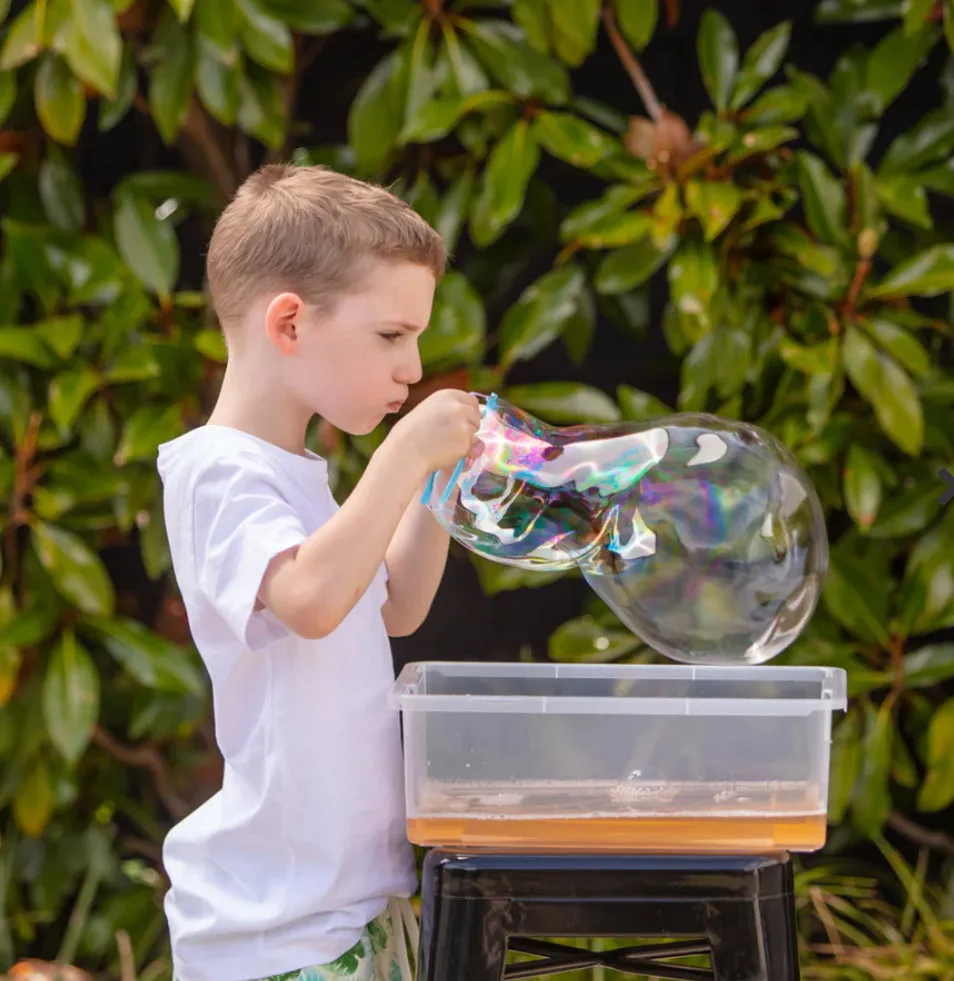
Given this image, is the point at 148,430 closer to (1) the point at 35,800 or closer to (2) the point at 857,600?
(1) the point at 35,800

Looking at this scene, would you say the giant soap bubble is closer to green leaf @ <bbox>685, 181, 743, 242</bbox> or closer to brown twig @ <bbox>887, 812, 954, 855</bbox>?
green leaf @ <bbox>685, 181, 743, 242</bbox>

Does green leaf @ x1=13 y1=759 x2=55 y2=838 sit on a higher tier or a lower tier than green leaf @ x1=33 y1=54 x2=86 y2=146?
lower

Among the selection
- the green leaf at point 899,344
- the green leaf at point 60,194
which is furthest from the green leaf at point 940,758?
the green leaf at point 60,194

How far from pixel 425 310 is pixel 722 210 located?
1.04 meters

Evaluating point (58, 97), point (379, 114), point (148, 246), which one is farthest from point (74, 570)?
point (379, 114)

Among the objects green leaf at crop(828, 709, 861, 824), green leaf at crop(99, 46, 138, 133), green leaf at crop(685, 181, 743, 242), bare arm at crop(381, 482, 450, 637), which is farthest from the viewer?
green leaf at crop(99, 46, 138, 133)

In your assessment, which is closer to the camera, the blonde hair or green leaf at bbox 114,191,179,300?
the blonde hair

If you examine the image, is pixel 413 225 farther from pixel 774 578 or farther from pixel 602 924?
pixel 602 924

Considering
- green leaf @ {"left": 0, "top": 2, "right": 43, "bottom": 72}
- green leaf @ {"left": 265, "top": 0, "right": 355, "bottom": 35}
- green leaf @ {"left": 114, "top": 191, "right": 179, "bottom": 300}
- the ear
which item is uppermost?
green leaf @ {"left": 265, "top": 0, "right": 355, "bottom": 35}

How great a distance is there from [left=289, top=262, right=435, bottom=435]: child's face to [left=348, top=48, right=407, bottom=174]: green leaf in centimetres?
116

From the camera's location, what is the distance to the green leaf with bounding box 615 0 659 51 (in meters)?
2.12

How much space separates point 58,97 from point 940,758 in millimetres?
1697

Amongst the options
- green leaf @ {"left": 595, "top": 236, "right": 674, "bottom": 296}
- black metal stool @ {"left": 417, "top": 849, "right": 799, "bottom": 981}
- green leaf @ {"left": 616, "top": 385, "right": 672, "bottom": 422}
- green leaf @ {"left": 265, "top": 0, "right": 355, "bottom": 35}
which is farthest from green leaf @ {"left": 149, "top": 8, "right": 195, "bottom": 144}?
black metal stool @ {"left": 417, "top": 849, "right": 799, "bottom": 981}

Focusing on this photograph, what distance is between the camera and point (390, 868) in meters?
1.07
